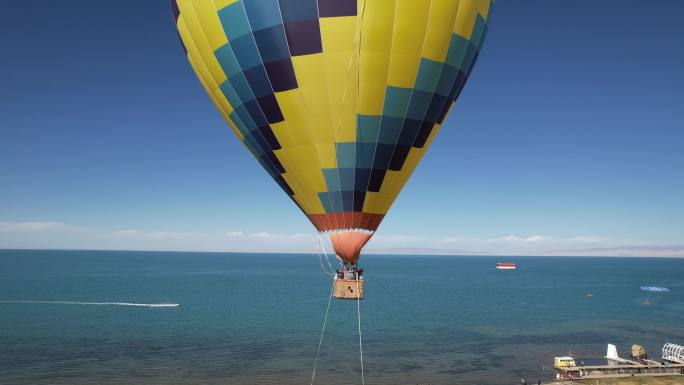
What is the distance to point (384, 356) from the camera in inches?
1816

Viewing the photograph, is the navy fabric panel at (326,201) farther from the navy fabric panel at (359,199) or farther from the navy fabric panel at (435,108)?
the navy fabric panel at (435,108)

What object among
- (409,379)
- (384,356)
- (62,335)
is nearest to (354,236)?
(409,379)

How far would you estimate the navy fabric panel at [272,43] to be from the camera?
600 inches

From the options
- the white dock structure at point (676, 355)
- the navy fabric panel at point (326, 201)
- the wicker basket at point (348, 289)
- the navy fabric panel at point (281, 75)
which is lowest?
the white dock structure at point (676, 355)

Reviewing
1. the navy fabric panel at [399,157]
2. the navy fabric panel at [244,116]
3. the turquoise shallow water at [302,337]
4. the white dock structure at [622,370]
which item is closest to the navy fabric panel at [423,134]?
the navy fabric panel at [399,157]

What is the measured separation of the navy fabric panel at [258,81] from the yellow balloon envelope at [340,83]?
0.04 m

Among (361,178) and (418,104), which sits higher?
(418,104)

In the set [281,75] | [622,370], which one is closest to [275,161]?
[281,75]

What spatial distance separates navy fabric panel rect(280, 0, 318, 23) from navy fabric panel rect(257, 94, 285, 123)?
2.73 metres

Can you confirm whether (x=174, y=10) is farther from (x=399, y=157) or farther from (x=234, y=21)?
(x=399, y=157)

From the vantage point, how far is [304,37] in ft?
49.1

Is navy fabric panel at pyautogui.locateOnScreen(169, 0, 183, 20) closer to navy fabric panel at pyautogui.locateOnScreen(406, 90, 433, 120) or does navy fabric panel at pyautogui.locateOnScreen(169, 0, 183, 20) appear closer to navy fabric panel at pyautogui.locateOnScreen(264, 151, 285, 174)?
navy fabric panel at pyautogui.locateOnScreen(264, 151, 285, 174)

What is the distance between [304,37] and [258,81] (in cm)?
238

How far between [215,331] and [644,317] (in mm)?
65216
